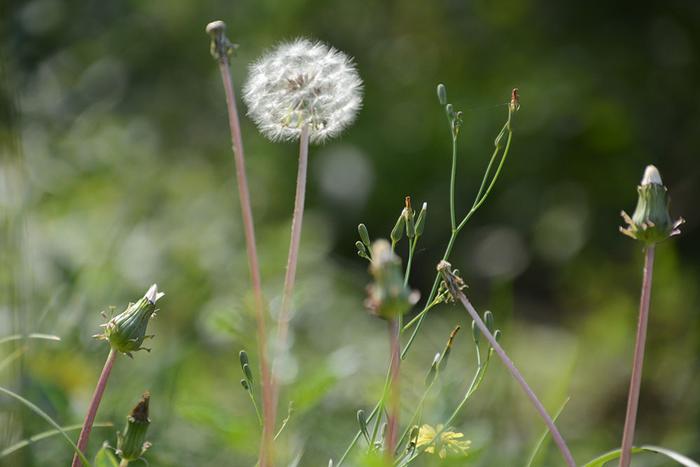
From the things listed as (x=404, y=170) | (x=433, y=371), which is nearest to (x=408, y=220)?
(x=433, y=371)

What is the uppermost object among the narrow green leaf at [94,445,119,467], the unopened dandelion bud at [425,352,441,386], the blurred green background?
the blurred green background

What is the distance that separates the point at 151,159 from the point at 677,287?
146 centimetres

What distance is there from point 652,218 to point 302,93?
0.24 m

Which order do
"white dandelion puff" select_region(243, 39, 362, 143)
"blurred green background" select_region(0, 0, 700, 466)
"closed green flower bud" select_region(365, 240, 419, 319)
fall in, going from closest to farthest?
"closed green flower bud" select_region(365, 240, 419, 319) < "white dandelion puff" select_region(243, 39, 362, 143) < "blurred green background" select_region(0, 0, 700, 466)

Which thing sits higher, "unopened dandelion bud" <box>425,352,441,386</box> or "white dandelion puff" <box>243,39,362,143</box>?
"white dandelion puff" <box>243,39,362,143</box>

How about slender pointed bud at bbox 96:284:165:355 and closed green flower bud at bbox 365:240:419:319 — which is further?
slender pointed bud at bbox 96:284:165:355

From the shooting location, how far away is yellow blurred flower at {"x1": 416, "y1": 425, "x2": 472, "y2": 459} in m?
0.59

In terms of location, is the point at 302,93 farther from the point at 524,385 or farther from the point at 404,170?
the point at 404,170

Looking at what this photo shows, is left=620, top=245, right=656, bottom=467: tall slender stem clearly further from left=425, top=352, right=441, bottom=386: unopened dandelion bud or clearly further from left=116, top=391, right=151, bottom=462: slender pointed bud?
left=116, top=391, right=151, bottom=462: slender pointed bud

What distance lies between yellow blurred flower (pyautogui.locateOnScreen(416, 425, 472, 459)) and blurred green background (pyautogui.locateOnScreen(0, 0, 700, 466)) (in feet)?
3.15

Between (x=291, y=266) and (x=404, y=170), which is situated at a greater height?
(x=404, y=170)

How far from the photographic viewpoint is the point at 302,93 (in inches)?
24.6

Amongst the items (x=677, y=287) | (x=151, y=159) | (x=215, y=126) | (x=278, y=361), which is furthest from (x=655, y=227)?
(x=215, y=126)

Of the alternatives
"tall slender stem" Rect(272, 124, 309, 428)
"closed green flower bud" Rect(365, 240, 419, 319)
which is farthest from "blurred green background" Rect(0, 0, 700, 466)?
"closed green flower bud" Rect(365, 240, 419, 319)
